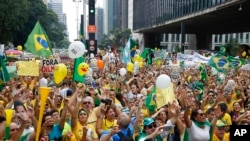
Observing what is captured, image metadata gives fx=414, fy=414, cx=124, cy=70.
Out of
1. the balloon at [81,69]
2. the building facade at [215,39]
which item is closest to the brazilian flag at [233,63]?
the balloon at [81,69]

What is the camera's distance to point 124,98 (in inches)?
340

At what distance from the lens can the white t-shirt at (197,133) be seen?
216 inches

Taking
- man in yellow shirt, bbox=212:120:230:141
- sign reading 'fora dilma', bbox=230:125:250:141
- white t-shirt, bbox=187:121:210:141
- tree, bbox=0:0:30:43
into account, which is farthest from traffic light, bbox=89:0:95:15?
sign reading 'fora dilma', bbox=230:125:250:141

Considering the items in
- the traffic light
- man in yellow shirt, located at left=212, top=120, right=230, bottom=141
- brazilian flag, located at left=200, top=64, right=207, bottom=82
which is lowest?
man in yellow shirt, located at left=212, top=120, right=230, bottom=141

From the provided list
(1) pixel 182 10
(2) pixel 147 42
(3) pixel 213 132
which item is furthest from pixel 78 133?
(2) pixel 147 42

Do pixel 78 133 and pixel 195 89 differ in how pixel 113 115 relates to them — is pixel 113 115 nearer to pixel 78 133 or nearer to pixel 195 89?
pixel 78 133

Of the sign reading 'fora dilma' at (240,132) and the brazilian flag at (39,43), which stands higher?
the brazilian flag at (39,43)

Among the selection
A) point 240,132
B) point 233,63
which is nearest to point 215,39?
point 233,63

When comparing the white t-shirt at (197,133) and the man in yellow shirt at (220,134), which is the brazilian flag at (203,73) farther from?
the white t-shirt at (197,133)

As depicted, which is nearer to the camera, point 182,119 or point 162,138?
point 162,138

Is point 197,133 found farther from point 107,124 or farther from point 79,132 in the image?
point 79,132

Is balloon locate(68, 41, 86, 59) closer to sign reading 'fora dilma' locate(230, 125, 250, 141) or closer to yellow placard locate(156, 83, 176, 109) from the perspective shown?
yellow placard locate(156, 83, 176, 109)

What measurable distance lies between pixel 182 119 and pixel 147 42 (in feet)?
223

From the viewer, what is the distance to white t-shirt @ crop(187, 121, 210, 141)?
5492 mm
